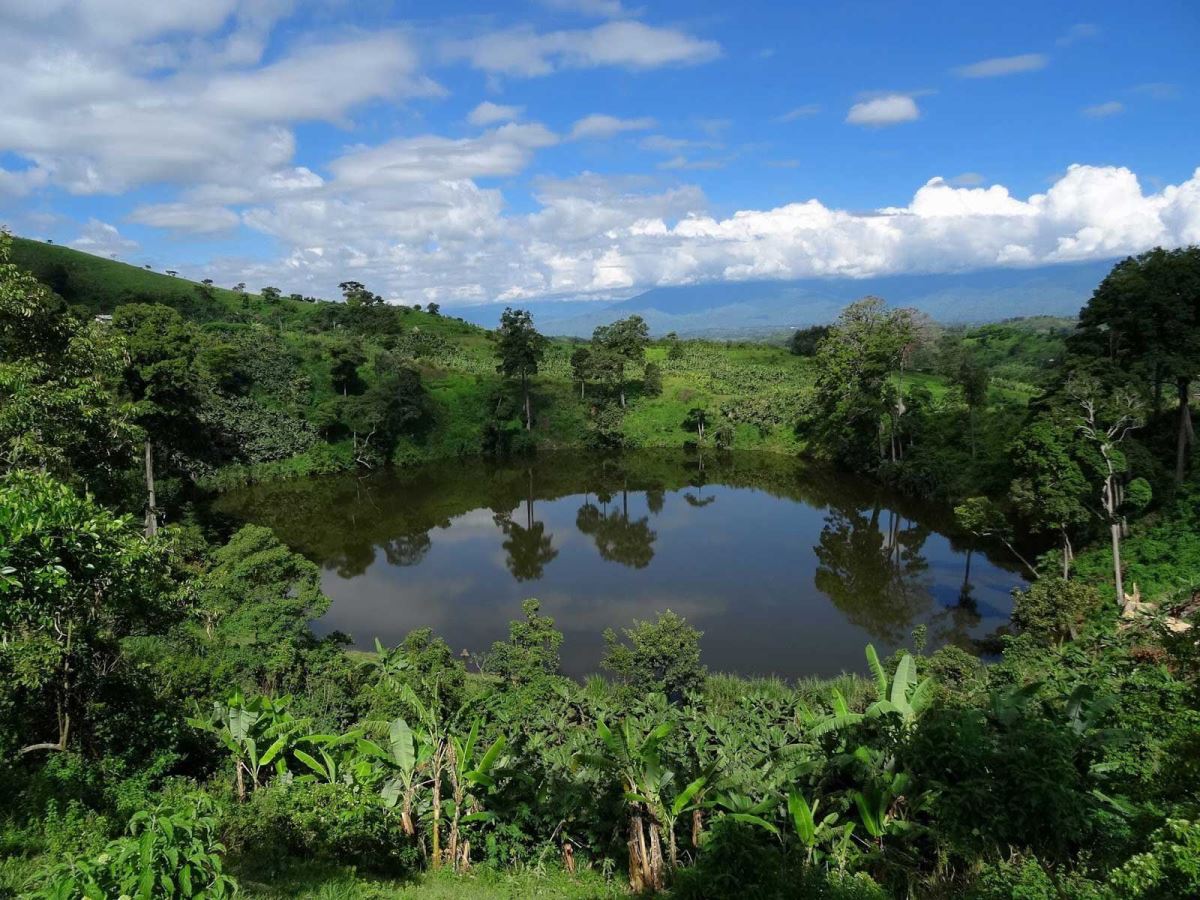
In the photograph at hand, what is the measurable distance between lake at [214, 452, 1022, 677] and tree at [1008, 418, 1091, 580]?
340 cm

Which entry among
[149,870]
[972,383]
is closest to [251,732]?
[149,870]

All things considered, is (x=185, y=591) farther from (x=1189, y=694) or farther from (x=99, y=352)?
(x=1189, y=694)

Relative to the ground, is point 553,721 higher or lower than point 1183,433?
lower

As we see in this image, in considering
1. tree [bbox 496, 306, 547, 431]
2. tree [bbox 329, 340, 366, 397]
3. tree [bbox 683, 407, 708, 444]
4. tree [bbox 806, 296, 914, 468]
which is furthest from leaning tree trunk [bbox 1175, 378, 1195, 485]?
tree [bbox 329, 340, 366, 397]

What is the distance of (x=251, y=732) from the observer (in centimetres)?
853

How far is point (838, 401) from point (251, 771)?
31383 mm

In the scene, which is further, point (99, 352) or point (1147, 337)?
point (1147, 337)

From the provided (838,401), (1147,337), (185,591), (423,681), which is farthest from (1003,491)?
(185,591)

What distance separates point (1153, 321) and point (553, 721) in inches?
699

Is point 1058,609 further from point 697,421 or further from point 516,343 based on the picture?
point 516,343

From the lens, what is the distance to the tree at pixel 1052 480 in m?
14.5

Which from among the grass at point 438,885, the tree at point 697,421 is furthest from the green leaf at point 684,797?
the tree at point 697,421

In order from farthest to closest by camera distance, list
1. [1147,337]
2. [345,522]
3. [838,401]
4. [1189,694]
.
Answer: [838,401] < [345,522] < [1147,337] < [1189,694]

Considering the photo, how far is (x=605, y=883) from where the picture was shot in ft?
22.9
